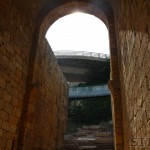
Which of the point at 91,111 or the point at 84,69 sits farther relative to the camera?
the point at 84,69

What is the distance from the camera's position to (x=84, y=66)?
2041 cm

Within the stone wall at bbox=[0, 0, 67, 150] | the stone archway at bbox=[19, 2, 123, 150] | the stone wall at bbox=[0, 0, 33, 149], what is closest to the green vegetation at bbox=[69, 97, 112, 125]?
the stone wall at bbox=[0, 0, 67, 150]

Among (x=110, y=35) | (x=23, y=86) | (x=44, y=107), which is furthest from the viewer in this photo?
(x=44, y=107)

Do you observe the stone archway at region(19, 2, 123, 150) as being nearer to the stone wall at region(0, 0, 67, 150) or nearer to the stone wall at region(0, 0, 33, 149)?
the stone wall at region(0, 0, 67, 150)

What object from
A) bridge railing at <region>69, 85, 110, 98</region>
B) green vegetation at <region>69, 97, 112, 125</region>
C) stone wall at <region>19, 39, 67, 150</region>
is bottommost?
stone wall at <region>19, 39, 67, 150</region>

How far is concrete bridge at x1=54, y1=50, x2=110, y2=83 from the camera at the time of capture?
19641mm

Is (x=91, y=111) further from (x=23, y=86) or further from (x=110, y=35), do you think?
(x=23, y=86)

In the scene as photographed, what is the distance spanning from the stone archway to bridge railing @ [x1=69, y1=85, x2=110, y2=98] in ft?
45.6

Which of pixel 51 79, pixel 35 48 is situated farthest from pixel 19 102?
pixel 51 79

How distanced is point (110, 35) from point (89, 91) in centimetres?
1511

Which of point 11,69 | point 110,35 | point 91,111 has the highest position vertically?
point 91,111

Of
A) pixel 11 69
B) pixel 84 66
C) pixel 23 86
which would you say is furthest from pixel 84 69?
pixel 11 69

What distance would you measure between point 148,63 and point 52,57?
5.84m

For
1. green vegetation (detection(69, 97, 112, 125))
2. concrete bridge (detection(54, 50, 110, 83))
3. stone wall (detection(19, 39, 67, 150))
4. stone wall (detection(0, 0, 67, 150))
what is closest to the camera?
stone wall (detection(0, 0, 67, 150))
